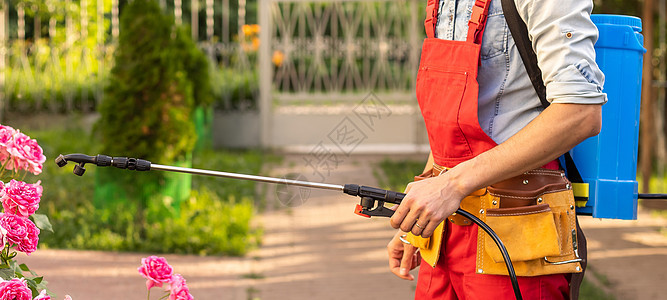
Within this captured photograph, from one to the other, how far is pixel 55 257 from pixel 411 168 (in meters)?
5.37

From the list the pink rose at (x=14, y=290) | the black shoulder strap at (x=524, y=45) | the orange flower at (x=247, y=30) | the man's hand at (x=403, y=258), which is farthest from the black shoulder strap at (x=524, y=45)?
the orange flower at (x=247, y=30)

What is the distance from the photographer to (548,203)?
184cm

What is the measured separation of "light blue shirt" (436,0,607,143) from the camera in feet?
5.31

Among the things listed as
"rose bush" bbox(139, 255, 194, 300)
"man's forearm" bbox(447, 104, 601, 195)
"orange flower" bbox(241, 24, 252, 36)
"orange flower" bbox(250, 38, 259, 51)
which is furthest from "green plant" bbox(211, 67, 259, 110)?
"man's forearm" bbox(447, 104, 601, 195)

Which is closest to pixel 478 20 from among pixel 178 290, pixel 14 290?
pixel 178 290

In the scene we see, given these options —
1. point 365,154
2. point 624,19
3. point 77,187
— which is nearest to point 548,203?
point 624,19

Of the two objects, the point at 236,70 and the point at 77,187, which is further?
the point at 236,70

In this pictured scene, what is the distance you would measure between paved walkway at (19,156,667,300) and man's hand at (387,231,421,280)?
2.45 meters

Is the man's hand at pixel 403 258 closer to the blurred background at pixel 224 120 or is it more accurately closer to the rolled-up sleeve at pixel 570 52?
the blurred background at pixel 224 120

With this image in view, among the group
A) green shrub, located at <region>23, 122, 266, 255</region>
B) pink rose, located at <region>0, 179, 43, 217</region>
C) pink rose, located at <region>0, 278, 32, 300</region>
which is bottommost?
green shrub, located at <region>23, 122, 266, 255</region>

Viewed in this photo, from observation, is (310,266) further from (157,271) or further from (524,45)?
(524,45)

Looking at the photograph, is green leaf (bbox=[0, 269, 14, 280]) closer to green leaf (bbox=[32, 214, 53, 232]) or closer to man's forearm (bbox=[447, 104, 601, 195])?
green leaf (bbox=[32, 214, 53, 232])

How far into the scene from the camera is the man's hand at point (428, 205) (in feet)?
5.56

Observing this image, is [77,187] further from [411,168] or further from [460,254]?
[460,254]
